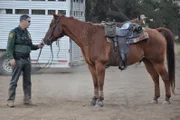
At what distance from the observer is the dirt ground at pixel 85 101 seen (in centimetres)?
923

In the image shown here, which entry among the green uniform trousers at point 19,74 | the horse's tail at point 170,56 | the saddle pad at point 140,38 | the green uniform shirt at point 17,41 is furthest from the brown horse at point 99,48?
the green uniform trousers at point 19,74

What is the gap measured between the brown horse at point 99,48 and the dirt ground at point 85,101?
1.84 ft

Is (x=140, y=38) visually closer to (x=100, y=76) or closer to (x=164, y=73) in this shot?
(x=164, y=73)

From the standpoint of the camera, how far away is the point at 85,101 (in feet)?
37.1

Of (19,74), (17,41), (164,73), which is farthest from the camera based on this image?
(164,73)

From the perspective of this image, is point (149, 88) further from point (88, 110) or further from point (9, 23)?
point (9, 23)

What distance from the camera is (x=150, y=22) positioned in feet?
82.7

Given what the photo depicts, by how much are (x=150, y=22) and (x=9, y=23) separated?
934cm

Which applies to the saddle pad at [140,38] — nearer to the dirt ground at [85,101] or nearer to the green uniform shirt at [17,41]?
the dirt ground at [85,101]

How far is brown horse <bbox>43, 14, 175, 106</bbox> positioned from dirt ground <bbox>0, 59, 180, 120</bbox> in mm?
560

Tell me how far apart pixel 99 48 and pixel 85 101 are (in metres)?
1.57

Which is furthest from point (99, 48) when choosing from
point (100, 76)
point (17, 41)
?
point (17, 41)

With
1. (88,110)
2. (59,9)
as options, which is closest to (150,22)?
(59,9)

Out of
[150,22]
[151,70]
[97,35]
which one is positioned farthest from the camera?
[150,22]
